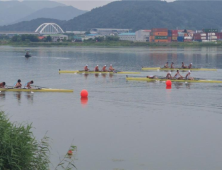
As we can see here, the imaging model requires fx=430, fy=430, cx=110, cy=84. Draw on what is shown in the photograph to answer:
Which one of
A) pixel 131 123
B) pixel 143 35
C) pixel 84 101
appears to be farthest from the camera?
pixel 143 35

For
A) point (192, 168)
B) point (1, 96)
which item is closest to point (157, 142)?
point (192, 168)

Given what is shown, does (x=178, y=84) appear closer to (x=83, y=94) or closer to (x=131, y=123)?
(x=83, y=94)

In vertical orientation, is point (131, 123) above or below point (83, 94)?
below

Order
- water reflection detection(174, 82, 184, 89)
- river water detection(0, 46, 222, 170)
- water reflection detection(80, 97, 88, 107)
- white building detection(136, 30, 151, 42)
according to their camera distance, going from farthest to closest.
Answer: white building detection(136, 30, 151, 42), water reflection detection(174, 82, 184, 89), water reflection detection(80, 97, 88, 107), river water detection(0, 46, 222, 170)

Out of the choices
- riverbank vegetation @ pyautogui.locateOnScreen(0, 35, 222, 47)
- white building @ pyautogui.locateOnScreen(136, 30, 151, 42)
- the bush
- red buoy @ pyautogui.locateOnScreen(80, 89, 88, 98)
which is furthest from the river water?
white building @ pyautogui.locateOnScreen(136, 30, 151, 42)

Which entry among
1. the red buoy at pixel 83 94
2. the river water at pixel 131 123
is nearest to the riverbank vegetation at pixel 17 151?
the river water at pixel 131 123

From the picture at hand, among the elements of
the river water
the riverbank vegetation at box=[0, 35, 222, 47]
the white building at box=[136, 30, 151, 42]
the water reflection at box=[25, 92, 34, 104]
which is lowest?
the river water

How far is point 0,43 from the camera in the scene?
151 metres

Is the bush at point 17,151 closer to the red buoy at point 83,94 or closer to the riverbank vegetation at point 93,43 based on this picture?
the red buoy at point 83,94

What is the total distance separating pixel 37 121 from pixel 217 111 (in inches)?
380

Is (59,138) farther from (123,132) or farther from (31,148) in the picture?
(31,148)

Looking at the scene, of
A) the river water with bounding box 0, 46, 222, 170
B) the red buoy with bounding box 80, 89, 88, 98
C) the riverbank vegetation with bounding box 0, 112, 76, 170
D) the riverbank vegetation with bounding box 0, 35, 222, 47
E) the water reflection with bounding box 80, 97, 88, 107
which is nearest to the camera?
the riverbank vegetation with bounding box 0, 112, 76, 170

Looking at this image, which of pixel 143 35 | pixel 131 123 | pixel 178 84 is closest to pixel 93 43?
pixel 143 35

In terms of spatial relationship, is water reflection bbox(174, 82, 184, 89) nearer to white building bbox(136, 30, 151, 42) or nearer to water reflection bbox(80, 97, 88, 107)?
water reflection bbox(80, 97, 88, 107)
